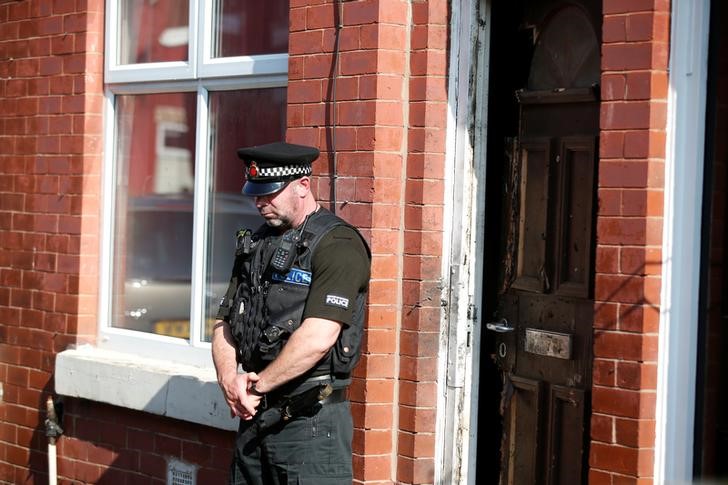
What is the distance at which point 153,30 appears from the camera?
6.77m

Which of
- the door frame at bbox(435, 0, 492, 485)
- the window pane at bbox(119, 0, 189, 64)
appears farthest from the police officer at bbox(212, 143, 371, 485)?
the window pane at bbox(119, 0, 189, 64)

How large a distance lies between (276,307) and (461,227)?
3.62 ft

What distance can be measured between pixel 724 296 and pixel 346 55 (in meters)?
2.01

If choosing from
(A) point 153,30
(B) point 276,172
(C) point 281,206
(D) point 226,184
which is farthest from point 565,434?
(A) point 153,30

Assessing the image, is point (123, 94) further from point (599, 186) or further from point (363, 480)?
point (599, 186)

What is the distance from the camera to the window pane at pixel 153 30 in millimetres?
6621

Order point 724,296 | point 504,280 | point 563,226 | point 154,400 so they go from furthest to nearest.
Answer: point 154,400 → point 504,280 → point 563,226 → point 724,296

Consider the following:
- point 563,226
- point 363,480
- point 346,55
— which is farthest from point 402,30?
point 363,480

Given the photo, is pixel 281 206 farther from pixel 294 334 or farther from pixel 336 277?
pixel 294 334

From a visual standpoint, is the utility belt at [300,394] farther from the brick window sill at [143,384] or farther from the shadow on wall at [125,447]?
the shadow on wall at [125,447]

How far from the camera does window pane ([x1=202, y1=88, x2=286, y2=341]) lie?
6.29 meters

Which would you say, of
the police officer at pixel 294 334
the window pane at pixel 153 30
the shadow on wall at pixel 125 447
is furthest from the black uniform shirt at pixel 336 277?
the window pane at pixel 153 30

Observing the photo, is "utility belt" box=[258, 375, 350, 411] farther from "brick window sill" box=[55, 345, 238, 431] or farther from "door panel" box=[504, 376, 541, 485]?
"brick window sill" box=[55, 345, 238, 431]

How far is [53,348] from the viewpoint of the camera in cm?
692
